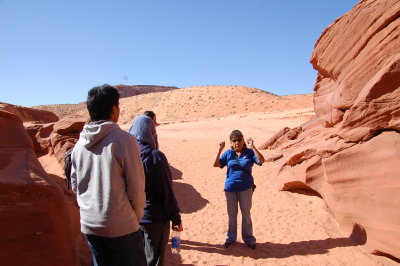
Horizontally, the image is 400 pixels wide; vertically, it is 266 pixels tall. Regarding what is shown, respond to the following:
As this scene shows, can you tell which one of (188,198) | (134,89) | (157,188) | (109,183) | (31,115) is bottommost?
(188,198)

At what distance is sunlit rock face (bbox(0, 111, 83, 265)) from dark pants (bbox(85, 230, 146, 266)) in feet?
3.95

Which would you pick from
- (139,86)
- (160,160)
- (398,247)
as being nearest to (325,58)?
(398,247)

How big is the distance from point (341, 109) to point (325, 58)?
142 centimetres

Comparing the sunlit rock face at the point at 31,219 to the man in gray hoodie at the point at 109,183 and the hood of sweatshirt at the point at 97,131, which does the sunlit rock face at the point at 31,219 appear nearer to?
the man in gray hoodie at the point at 109,183

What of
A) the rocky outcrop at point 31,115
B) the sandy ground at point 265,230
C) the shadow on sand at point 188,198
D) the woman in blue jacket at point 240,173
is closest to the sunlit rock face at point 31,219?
the sandy ground at point 265,230

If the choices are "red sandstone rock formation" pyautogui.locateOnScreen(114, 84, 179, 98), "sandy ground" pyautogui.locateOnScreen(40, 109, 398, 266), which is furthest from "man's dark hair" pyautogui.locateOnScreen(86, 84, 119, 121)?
"red sandstone rock formation" pyautogui.locateOnScreen(114, 84, 179, 98)

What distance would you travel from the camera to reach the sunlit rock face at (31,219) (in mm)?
2986

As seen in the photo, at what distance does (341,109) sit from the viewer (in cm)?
673

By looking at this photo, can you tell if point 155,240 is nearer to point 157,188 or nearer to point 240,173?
point 157,188

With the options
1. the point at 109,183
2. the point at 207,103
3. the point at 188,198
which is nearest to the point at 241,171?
the point at 109,183

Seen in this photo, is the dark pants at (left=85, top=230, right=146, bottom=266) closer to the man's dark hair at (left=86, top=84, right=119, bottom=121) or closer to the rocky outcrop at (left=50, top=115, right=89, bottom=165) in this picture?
the man's dark hair at (left=86, top=84, right=119, bottom=121)

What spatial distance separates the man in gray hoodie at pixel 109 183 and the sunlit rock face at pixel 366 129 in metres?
4.04

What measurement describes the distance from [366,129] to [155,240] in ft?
13.2

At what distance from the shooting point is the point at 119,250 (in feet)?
7.18
